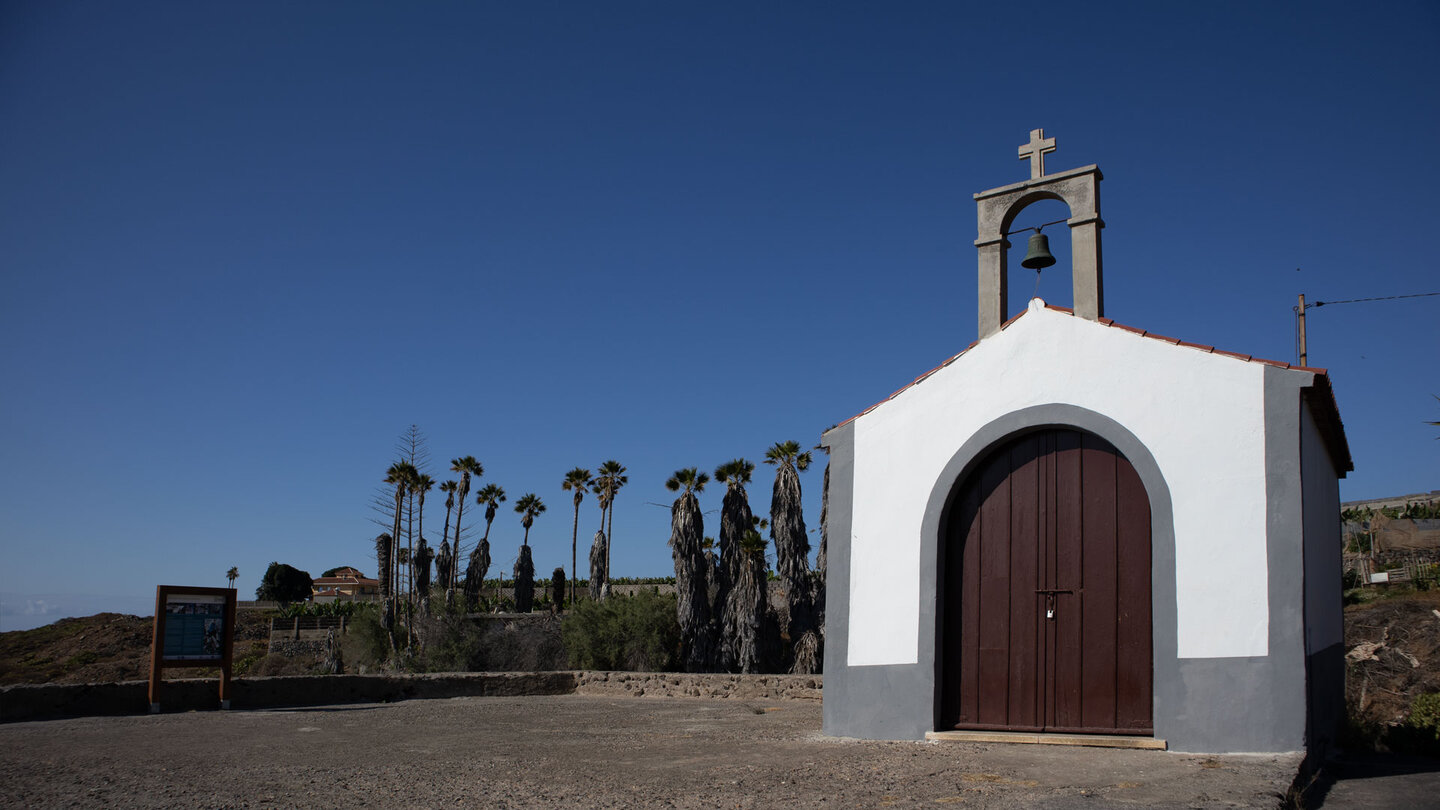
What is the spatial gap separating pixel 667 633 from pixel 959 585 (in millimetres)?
22706

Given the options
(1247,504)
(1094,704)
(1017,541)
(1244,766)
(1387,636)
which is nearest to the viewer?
(1244,766)

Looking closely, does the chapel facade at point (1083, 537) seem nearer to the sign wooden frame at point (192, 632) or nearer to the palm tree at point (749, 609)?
the sign wooden frame at point (192, 632)

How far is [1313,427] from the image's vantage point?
31.0 ft

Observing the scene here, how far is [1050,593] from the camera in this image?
961cm

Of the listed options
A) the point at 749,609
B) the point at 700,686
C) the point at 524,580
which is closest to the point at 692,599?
the point at 749,609

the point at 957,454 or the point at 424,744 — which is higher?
the point at 957,454

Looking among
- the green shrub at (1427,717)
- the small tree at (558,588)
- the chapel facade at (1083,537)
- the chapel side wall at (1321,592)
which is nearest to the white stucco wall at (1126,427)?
the chapel facade at (1083,537)

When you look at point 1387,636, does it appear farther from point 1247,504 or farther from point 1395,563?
point 1395,563

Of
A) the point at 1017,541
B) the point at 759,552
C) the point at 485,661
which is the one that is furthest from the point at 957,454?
the point at 485,661

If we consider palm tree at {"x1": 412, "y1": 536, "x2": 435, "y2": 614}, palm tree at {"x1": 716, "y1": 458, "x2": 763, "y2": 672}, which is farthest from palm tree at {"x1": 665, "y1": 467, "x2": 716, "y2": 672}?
palm tree at {"x1": 412, "y1": 536, "x2": 435, "y2": 614}

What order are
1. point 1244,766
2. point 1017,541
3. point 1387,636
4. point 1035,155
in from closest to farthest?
point 1244,766 < point 1017,541 < point 1035,155 < point 1387,636

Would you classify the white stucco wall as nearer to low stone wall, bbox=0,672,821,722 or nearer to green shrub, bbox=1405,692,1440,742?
green shrub, bbox=1405,692,1440,742

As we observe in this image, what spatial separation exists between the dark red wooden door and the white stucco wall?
0.40 metres

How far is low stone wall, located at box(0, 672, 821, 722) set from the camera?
12.4 m
